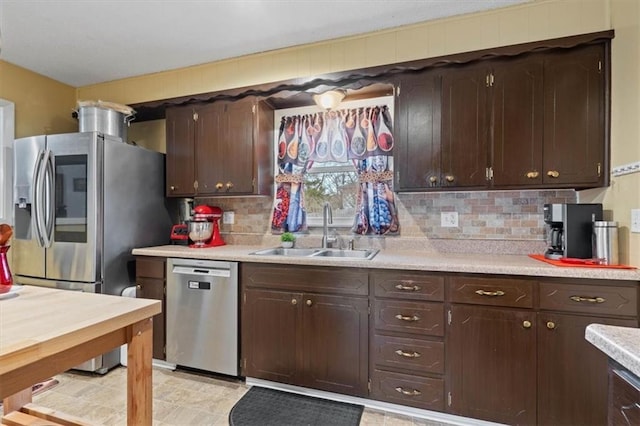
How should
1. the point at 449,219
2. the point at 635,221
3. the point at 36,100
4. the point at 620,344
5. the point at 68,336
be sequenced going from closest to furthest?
the point at 620,344 → the point at 68,336 → the point at 635,221 → the point at 449,219 → the point at 36,100

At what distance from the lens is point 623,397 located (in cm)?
76

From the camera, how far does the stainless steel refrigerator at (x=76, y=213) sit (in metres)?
2.43

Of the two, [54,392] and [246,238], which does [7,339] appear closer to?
[54,392]

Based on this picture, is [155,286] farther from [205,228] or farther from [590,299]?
[590,299]

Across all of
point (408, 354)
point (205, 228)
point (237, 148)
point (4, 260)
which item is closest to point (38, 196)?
point (205, 228)

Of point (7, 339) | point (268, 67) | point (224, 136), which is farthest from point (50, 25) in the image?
point (7, 339)

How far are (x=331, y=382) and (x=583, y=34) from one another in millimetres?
2649

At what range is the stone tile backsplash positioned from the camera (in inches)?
88.7

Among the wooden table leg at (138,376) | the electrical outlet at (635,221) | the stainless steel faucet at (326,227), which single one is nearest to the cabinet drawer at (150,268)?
the stainless steel faucet at (326,227)

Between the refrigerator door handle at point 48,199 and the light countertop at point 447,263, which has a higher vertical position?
the refrigerator door handle at point 48,199

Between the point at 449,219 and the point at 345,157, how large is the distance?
0.98m

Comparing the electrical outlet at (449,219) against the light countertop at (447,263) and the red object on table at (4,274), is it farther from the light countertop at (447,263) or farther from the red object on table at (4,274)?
the red object on table at (4,274)

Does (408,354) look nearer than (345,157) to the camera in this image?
Yes

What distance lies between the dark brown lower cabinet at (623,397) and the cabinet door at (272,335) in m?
1.57
